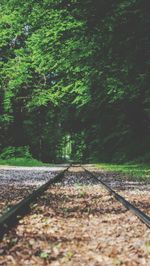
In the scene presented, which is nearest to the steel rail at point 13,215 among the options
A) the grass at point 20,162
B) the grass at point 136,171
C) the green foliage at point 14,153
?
the grass at point 136,171

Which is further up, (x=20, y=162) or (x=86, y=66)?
(x=86, y=66)

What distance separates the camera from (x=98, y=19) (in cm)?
2281

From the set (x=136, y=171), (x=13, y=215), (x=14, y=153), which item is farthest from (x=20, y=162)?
(x=13, y=215)

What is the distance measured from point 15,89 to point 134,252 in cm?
3874

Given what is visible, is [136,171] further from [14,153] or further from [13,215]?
[14,153]

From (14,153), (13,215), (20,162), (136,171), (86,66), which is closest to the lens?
(13,215)

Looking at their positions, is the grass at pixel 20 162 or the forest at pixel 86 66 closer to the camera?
the forest at pixel 86 66

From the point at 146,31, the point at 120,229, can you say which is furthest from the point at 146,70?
the point at 120,229

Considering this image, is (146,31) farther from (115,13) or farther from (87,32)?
(87,32)

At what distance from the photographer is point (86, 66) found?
25.5 m

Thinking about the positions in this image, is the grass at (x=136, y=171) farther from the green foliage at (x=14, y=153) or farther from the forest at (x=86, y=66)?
the green foliage at (x=14, y=153)

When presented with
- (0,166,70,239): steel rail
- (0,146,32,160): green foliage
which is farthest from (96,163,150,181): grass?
(0,146,32,160): green foliage

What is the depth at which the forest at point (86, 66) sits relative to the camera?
22266mm

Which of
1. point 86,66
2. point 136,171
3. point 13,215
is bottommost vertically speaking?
point 136,171
